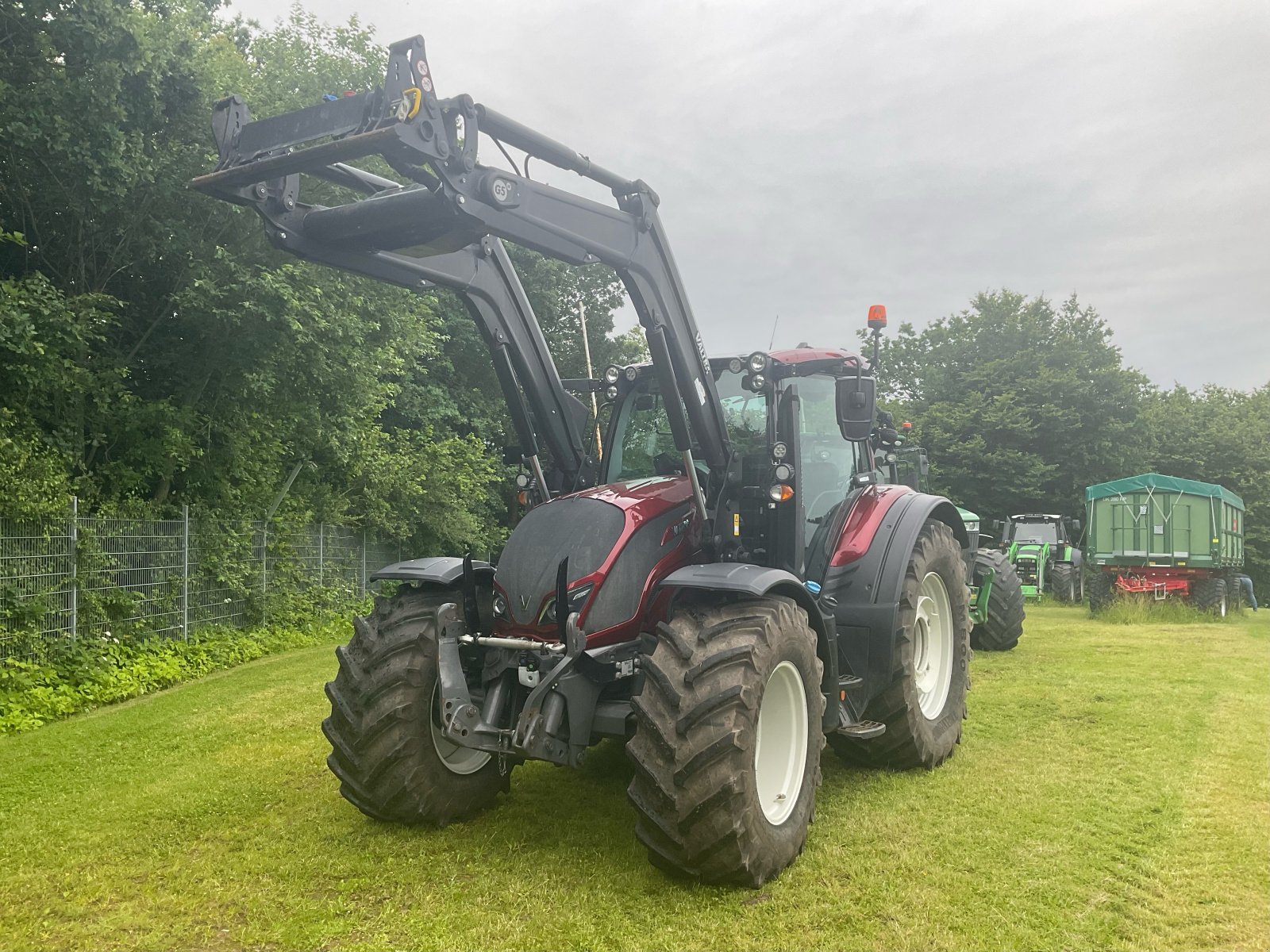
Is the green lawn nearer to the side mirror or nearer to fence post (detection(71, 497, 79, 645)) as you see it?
the side mirror

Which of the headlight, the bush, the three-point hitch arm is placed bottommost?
the bush

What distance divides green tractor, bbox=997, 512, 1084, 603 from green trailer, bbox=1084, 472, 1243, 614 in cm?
120

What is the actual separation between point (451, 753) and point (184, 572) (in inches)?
305

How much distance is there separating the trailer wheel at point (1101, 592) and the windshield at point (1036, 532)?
4.64m

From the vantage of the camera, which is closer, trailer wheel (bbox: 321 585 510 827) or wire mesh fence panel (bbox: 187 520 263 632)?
trailer wheel (bbox: 321 585 510 827)

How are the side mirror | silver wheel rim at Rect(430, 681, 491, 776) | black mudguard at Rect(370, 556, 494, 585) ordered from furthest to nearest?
the side mirror < black mudguard at Rect(370, 556, 494, 585) < silver wheel rim at Rect(430, 681, 491, 776)

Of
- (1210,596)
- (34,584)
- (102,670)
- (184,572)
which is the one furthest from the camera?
(1210,596)

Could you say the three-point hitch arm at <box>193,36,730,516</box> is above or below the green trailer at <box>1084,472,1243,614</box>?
above

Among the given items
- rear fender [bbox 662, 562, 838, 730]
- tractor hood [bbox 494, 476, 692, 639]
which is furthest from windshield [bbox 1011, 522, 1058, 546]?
tractor hood [bbox 494, 476, 692, 639]

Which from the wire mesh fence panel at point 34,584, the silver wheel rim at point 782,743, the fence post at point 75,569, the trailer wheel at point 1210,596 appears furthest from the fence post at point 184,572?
the trailer wheel at point 1210,596

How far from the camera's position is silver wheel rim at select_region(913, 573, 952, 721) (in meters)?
6.25

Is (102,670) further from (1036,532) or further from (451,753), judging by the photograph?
(1036,532)

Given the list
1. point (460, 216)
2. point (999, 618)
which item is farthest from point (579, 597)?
point (999, 618)

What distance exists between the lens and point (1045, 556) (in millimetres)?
19719
